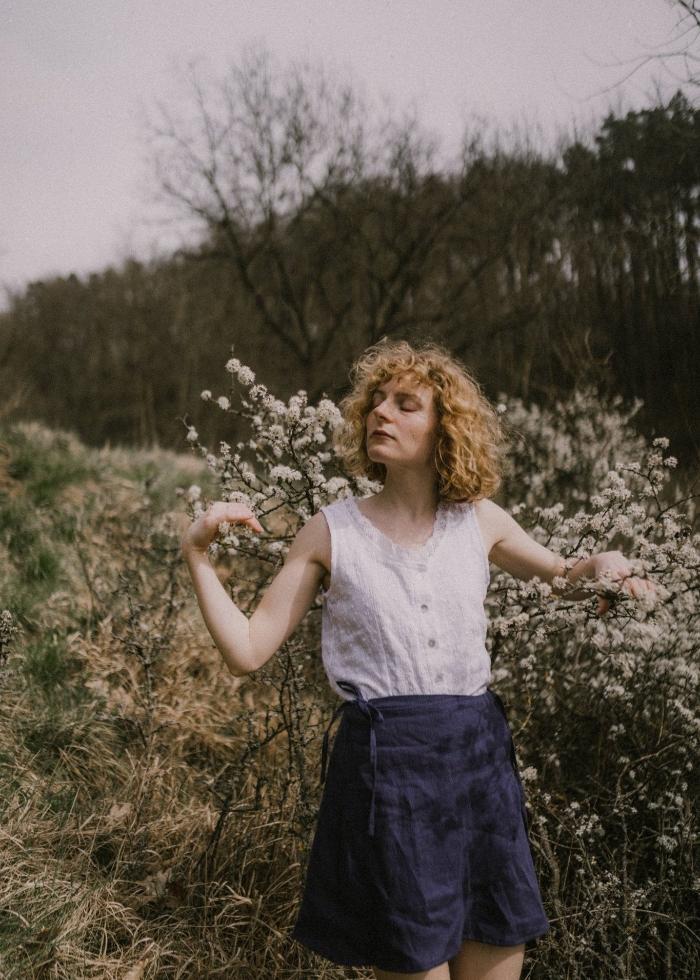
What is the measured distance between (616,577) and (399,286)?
598 inches

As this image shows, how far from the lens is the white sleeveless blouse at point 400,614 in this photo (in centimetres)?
171

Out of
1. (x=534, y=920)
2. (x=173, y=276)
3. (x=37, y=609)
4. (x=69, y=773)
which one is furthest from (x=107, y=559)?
(x=173, y=276)

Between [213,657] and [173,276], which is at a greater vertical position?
[173,276]

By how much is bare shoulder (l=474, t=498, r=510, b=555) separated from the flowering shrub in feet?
0.64

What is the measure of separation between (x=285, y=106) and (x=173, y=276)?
725 centimetres

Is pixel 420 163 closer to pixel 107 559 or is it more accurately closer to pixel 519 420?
pixel 519 420

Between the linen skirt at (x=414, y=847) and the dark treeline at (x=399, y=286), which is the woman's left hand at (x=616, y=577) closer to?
the linen skirt at (x=414, y=847)

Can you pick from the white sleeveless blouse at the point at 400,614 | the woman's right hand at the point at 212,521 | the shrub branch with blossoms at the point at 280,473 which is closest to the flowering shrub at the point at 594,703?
the shrub branch with blossoms at the point at 280,473

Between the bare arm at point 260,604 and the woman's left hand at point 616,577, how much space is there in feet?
2.07

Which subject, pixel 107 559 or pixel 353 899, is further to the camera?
pixel 107 559

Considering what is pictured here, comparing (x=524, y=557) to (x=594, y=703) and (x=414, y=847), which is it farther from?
(x=594, y=703)

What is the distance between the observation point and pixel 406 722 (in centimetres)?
166

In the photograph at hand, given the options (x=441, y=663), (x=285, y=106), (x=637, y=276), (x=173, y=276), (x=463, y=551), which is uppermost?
(x=285, y=106)

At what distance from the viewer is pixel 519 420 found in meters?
6.85
